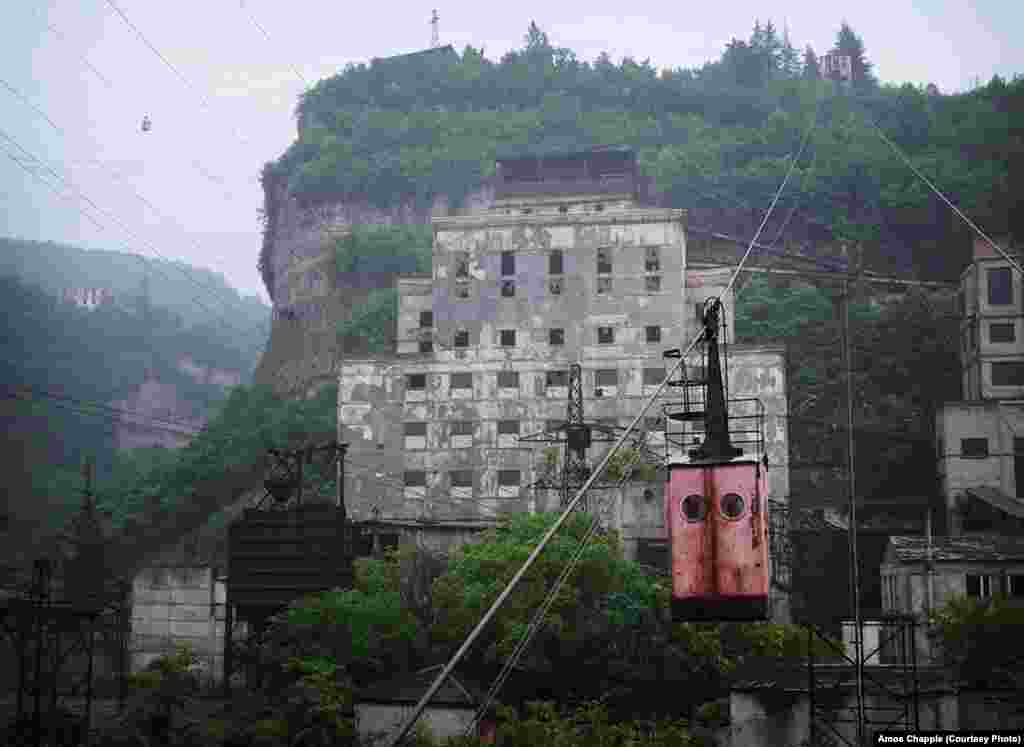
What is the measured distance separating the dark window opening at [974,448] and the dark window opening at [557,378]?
663 inches

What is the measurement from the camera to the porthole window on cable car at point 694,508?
14.8 meters

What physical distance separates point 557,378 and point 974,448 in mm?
17664

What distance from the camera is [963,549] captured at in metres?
39.8

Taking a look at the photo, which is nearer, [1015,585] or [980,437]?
[1015,585]

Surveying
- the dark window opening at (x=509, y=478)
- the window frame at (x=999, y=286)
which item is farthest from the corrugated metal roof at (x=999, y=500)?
the dark window opening at (x=509, y=478)

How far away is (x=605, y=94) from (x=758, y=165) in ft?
70.6

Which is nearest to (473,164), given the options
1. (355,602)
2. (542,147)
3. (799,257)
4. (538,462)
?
(542,147)

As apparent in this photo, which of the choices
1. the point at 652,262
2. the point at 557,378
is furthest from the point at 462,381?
the point at 652,262

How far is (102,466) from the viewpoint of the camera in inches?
3932

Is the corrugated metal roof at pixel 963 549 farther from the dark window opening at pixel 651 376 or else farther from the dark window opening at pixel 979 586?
the dark window opening at pixel 651 376

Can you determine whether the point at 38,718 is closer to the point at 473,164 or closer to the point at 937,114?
the point at 473,164

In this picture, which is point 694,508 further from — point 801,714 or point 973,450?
point 973,450

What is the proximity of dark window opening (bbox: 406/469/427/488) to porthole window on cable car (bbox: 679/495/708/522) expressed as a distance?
144 feet

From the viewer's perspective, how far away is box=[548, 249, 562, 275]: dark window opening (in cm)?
6016
